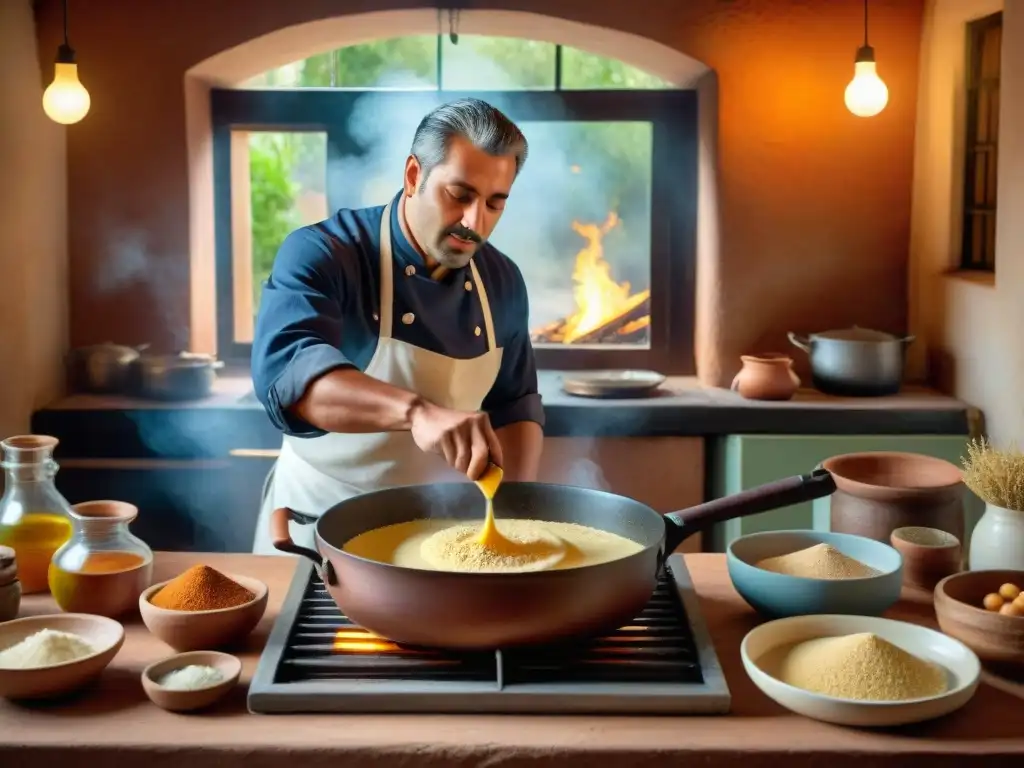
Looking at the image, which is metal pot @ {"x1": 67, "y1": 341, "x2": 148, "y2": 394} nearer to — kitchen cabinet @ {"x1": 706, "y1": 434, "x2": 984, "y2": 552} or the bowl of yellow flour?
kitchen cabinet @ {"x1": 706, "y1": 434, "x2": 984, "y2": 552}

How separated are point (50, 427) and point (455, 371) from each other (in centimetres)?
189

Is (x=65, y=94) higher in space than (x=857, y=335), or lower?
higher

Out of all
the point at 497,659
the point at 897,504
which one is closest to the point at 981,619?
the point at 897,504

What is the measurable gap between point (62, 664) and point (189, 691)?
0.17m

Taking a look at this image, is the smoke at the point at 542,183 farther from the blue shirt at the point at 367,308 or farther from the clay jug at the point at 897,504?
the clay jug at the point at 897,504

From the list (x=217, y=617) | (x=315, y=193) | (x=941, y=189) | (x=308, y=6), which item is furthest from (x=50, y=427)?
(x=941, y=189)

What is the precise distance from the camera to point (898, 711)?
1429 mm

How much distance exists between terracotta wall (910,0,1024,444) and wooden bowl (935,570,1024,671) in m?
1.73

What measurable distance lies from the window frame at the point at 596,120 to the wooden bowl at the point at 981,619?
8.85ft

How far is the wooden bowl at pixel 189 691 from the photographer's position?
1.49m

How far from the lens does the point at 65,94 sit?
3.52 metres

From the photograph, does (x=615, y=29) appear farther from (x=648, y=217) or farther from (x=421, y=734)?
(x=421, y=734)

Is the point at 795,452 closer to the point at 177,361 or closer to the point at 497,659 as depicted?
the point at 177,361

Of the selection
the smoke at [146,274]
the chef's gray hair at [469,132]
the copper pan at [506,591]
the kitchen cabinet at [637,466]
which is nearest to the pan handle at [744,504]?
the copper pan at [506,591]
